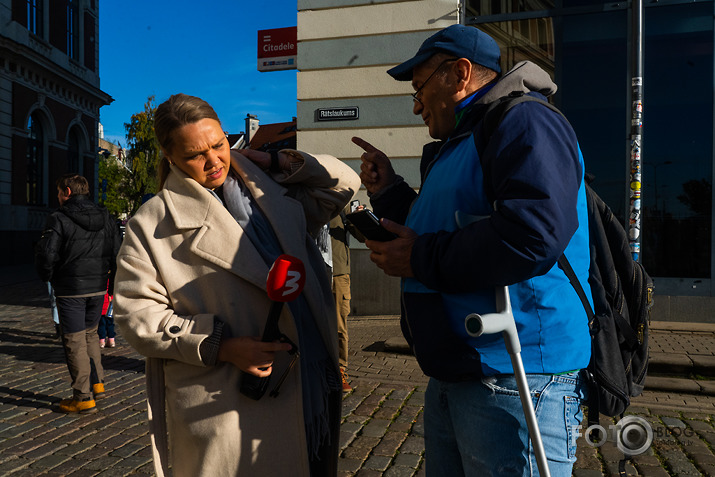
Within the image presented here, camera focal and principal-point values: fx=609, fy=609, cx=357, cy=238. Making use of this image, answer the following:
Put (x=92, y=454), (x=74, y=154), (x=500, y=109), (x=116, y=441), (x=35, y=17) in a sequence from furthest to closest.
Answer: (x=74, y=154) → (x=35, y=17) → (x=116, y=441) → (x=92, y=454) → (x=500, y=109)

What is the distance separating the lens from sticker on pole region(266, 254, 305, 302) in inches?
69.6

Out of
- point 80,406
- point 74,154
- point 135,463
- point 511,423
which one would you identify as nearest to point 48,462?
point 135,463

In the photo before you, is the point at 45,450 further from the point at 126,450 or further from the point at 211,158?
the point at 211,158

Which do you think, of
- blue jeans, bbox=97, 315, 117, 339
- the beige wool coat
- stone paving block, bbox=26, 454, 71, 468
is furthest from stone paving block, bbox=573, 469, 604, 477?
blue jeans, bbox=97, 315, 117, 339

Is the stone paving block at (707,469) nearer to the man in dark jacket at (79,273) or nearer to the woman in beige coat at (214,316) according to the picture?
the woman in beige coat at (214,316)

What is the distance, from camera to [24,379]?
19.7ft

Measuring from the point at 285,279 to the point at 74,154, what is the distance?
28.6m

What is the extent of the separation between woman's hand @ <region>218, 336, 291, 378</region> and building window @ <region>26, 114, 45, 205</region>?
24528 mm

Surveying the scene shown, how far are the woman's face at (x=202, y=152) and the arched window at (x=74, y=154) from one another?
2729 centimetres

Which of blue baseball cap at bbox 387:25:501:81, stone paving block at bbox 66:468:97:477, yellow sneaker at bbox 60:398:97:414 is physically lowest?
stone paving block at bbox 66:468:97:477

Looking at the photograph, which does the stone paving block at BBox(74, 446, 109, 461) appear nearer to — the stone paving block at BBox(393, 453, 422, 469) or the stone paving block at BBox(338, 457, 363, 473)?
the stone paving block at BBox(338, 457, 363, 473)

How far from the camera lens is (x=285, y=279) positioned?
1779 millimetres

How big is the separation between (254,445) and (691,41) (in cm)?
817

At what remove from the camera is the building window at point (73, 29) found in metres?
26.5
